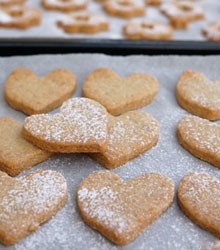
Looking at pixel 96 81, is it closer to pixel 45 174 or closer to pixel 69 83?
pixel 69 83

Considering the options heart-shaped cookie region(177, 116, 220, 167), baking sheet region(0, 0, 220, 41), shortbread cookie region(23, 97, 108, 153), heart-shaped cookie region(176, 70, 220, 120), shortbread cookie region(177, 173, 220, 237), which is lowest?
baking sheet region(0, 0, 220, 41)

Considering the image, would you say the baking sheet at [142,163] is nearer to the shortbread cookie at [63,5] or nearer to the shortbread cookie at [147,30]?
the shortbread cookie at [147,30]

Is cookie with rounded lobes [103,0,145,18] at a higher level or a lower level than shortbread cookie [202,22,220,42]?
higher

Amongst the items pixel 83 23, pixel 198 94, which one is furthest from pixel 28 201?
pixel 83 23

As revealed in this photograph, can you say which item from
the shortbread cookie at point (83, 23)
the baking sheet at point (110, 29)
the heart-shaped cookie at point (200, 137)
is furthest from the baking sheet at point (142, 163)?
the shortbread cookie at point (83, 23)

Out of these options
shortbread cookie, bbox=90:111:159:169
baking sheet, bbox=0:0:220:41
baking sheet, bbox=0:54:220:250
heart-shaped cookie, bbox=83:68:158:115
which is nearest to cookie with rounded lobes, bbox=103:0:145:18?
baking sheet, bbox=0:0:220:41

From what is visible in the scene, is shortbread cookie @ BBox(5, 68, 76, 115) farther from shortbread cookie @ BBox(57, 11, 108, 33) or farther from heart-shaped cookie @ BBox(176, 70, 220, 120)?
shortbread cookie @ BBox(57, 11, 108, 33)
